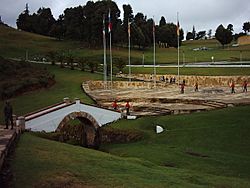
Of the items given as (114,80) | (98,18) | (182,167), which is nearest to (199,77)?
(114,80)

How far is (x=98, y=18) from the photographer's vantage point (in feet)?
276

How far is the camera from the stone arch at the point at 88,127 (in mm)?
28516

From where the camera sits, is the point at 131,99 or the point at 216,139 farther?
the point at 131,99

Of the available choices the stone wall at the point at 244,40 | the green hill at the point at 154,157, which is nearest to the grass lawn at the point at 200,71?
the green hill at the point at 154,157

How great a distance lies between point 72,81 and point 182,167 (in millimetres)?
37935

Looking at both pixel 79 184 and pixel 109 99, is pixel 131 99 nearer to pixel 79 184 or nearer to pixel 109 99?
pixel 109 99

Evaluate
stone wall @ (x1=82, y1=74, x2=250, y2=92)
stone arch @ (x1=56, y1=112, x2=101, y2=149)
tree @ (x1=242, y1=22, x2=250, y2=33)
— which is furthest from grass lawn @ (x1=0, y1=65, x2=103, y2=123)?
tree @ (x1=242, y1=22, x2=250, y2=33)

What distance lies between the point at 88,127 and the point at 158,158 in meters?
10.4

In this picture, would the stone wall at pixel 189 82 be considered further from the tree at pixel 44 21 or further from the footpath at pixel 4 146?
the tree at pixel 44 21

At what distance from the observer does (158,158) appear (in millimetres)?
20984

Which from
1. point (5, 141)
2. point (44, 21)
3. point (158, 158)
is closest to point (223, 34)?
point (44, 21)

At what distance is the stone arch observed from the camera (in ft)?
93.6

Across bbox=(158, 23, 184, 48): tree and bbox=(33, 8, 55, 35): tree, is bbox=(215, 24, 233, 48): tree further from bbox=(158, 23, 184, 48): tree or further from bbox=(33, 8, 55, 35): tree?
bbox=(33, 8, 55, 35): tree

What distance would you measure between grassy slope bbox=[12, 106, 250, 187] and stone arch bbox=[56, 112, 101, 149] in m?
1.55
